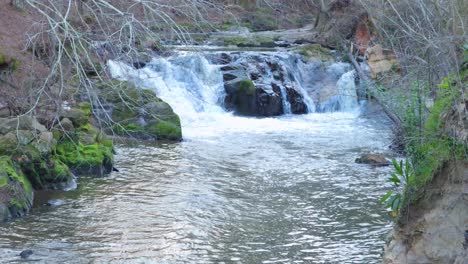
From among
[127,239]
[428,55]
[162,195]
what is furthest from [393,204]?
[162,195]

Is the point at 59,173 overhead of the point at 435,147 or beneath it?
beneath

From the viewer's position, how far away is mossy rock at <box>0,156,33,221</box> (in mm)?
9648

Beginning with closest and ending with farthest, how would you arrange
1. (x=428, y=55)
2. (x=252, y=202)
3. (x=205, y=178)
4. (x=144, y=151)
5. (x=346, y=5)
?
1. (x=428, y=55)
2. (x=252, y=202)
3. (x=205, y=178)
4. (x=144, y=151)
5. (x=346, y=5)

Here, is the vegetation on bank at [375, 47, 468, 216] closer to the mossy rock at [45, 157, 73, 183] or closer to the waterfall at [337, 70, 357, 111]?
the mossy rock at [45, 157, 73, 183]

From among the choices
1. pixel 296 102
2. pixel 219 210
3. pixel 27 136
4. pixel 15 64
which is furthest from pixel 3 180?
pixel 296 102

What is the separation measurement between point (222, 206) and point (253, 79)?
10884 mm

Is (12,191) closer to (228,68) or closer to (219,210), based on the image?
(219,210)

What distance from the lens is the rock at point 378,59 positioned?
Answer: 2105cm

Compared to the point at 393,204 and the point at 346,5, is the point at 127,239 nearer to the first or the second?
the point at 393,204

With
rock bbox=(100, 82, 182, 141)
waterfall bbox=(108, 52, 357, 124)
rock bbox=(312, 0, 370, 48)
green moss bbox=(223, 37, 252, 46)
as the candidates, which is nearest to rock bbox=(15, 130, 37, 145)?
rock bbox=(100, 82, 182, 141)

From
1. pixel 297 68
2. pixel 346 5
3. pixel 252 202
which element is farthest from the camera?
pixel 346 5

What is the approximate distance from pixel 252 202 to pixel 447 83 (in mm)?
4937

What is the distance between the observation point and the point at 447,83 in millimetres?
6254

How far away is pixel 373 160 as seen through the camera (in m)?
13.2
